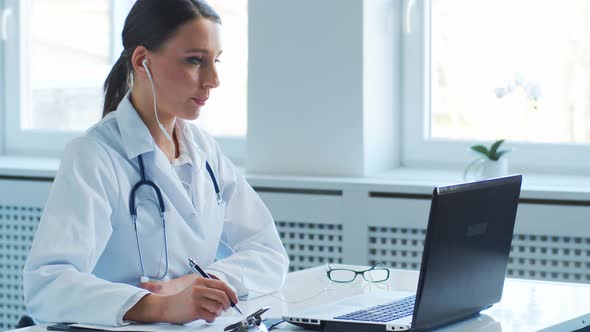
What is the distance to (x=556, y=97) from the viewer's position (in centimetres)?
341

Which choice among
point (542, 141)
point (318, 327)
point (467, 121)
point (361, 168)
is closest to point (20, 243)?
point (361, 168)

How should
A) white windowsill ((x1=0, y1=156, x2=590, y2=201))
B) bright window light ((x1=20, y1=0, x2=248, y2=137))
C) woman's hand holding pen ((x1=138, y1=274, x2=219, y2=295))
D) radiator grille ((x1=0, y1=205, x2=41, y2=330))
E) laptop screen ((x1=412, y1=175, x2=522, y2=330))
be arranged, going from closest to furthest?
laptop screen ((x1=412, y1=175, x2=522, y2=330)), woman's hand holding pen ((x1=138, y1=274, x2=219, y2=295)), white windowsill ((x1=0, y1=156, x2=590, y2=201)), radiator grille ((x1=0, y1=205, x2=41, y2=330)), bright window light ((x1=20, y1=0, x2=248, y2=137))

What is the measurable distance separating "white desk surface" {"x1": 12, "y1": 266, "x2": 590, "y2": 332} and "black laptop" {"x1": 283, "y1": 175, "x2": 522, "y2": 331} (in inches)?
1.8

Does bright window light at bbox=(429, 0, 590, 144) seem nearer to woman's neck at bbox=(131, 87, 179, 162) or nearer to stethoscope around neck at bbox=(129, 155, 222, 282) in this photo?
woman's neck at bbox=(131, 87, 179, 162)

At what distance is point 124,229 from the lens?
206cm

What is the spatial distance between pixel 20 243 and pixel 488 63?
1.91 m

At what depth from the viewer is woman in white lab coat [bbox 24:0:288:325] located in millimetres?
1822

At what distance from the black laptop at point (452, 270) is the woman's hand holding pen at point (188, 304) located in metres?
0.15

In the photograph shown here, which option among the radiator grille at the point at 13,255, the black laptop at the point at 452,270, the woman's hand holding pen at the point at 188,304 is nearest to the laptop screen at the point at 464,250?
the black laptop at the point at 452,270

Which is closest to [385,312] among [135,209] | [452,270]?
[452,270]

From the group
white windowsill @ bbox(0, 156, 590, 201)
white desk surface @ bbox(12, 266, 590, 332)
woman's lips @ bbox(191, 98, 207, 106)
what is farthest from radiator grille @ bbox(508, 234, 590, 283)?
woman's lips @ bbox(191, 98, 207, 106)

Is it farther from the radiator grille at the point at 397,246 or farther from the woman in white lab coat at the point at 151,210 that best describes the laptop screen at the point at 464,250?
the radiator grille at the point at 397,246

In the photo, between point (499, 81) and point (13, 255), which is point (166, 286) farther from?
point (13, 255)

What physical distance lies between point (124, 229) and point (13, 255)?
1.94m
